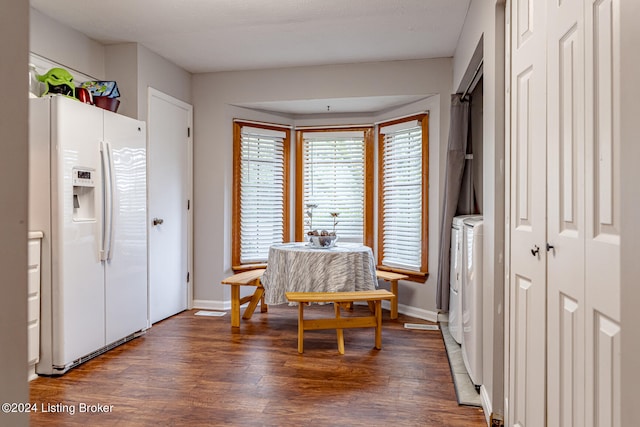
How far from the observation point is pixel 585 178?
1.24 m

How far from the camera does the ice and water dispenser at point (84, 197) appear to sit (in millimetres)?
3176

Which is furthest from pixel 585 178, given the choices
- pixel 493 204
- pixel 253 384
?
pixel 253 384

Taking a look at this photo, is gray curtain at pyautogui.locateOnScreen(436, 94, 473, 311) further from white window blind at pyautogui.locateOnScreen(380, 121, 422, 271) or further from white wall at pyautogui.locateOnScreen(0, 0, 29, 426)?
white wall at pyautogui.locateOnScreen(0, 0, 29, 426)

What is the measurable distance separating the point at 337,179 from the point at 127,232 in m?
2.59

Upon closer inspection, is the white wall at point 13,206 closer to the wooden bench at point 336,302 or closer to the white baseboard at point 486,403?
the white baseboard at point 486,403

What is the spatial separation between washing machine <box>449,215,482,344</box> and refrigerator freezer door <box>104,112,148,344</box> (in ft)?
8.74

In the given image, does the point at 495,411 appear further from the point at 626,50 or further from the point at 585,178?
the point at 626,50

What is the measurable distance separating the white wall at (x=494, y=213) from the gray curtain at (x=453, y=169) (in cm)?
132

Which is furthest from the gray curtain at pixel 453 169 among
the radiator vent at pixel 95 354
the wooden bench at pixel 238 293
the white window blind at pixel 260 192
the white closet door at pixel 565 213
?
the radiator vent at pixel 95 354

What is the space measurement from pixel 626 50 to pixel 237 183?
4.43 metres

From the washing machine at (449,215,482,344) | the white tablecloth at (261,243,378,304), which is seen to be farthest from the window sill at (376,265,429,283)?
the white tablecloth at (261,243,378,304)

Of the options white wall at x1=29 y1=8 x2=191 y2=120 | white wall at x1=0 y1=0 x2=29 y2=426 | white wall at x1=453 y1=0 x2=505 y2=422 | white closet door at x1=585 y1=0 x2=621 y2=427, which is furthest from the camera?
white wall at x1=29 y1=8 x2=191 y2=120

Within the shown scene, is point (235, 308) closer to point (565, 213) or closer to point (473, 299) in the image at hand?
point (473, 299)

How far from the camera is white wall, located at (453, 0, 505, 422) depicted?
2.24m
